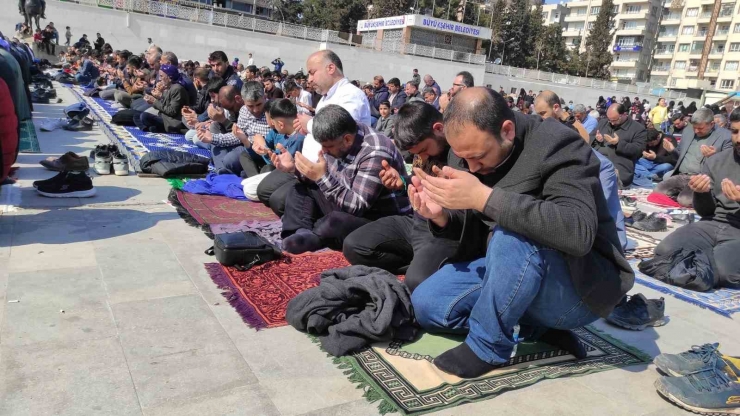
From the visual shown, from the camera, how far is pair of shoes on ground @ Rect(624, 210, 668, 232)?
5977 mm

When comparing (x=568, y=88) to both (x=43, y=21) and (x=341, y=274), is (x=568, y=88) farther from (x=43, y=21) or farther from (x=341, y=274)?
(x=341, y=274)

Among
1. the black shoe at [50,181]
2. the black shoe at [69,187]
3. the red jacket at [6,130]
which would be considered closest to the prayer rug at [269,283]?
the red jacket at [6,130]

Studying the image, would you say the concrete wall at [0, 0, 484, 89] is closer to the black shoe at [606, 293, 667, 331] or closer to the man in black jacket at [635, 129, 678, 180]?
the man in black jacket at [635, 129, 678, 180]

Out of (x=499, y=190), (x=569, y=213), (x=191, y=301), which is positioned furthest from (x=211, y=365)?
(x=569, y=213)

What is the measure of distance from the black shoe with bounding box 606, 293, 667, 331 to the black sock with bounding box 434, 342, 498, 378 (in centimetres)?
117

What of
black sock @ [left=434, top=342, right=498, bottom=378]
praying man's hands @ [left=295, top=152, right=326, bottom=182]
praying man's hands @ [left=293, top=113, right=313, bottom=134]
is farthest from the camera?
praying man's hands @ [left=293, top=113, right=313, bottom=134]

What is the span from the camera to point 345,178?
3.90 meters

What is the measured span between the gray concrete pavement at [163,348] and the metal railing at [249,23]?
28516 mm

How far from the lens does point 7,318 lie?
2.62 m

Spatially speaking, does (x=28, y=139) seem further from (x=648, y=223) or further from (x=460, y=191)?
(x=648, y=223)

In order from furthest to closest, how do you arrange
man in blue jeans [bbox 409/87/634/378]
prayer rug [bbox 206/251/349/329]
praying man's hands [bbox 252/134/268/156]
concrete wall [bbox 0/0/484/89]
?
concrete wall [bbox 0/0/484/89] → praying man's hands [bbox 252/134/268/156] → prayer rug [bbox 206/251/349/329] → man in blue jeans [bbox 409/87/634/378]

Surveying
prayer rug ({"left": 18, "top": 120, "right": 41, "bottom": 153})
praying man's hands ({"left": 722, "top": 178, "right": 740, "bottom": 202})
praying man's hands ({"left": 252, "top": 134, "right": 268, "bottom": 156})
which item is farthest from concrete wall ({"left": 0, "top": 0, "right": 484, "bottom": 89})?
praying man's hands ({"left": 722, "top": 178, "right": 740, "bottom": 202})

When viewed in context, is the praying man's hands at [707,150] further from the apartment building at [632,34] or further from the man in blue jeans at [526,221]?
the apartment building at [632,34]

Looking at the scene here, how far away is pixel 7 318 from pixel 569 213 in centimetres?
261
